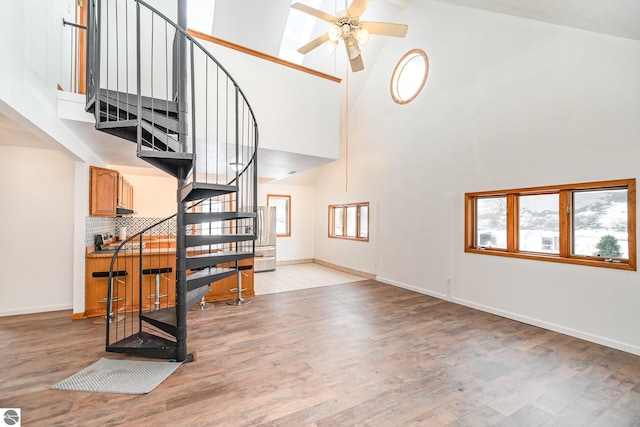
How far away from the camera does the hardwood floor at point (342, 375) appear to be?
194 cm

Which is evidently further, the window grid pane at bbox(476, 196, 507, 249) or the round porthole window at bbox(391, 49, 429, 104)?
the round porthole window at bbox(391, 49, 429, 104)

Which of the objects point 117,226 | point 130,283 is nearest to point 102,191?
point 130,283

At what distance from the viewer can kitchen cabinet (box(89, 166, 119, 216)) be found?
3.82 meters

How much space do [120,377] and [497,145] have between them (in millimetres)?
5067

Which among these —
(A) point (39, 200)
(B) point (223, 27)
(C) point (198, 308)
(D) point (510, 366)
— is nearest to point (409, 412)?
(D) point (510, 366)

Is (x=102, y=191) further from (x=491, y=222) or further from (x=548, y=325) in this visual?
(x=548, y=325)

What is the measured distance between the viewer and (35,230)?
388 cm

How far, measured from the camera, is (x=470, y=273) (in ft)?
14.2

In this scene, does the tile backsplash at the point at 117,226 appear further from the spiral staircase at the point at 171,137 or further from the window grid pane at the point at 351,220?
the window grid pane at the point at 351,220

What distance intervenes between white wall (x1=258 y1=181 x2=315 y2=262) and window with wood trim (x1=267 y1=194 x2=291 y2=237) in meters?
0.09

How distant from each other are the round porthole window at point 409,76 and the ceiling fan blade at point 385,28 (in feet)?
6.60

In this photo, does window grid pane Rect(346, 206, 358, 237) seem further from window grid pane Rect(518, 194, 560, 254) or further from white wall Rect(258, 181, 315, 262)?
window grid pane Rect(518, 194, 560, 254)

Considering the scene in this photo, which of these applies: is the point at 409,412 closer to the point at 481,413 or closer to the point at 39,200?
the point at 481,413

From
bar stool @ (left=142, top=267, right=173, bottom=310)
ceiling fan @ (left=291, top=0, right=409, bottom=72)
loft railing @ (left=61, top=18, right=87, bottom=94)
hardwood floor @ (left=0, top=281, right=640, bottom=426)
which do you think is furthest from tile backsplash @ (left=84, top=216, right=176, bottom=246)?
ceiling fan @ (left=291, top=0, right=409, bottom=72)
